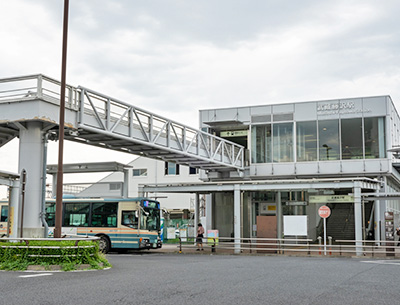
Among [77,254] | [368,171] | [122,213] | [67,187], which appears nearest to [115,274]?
[77,254]

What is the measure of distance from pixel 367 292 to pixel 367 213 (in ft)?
83.7

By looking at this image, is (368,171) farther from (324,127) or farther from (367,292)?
(367,292)

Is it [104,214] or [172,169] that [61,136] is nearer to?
[104,214]

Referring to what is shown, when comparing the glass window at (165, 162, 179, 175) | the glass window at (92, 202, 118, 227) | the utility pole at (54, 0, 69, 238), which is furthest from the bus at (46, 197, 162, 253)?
the glass window at (165, 162, 179, 175)

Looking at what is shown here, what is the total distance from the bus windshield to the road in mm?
12614

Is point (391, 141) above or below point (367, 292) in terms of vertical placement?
above

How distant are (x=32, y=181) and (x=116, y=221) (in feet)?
29.8

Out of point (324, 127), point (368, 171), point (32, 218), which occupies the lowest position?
point (32, 218)

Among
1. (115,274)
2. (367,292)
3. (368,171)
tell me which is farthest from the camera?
(368,171)

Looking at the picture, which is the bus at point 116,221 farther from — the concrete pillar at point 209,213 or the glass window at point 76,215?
the concrete pillar at point 209,213

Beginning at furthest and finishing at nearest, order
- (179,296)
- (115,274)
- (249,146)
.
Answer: (249,146) < (115,274) < (179,296)

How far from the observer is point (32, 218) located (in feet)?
63.5

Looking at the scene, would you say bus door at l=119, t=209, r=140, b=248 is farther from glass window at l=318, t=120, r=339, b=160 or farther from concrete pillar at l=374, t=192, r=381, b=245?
glass window at l=318, t=120, r=339, b=160

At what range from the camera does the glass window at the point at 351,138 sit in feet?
114
